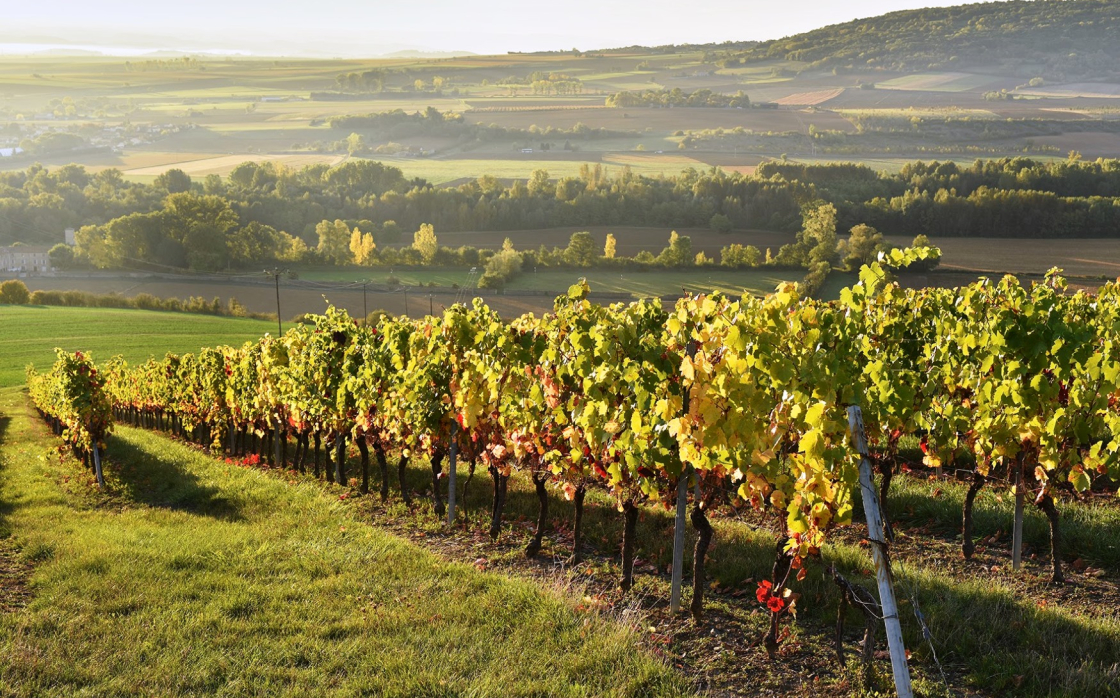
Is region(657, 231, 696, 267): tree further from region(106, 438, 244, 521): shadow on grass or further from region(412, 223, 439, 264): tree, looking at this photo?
region(106, 438, 244, 521): shadow on grass

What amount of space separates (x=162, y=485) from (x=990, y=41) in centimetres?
16131

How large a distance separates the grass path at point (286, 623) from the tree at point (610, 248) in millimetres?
68315

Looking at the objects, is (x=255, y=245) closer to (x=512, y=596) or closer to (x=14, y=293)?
(x=14, y=293)

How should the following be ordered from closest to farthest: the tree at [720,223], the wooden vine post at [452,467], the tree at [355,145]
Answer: the wooden vine post at [452,467], the tree at [720,223], the tree at [355,145]

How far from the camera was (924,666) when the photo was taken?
235 inches

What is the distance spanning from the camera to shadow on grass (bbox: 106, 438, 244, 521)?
1198cm

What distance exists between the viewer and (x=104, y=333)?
176ft

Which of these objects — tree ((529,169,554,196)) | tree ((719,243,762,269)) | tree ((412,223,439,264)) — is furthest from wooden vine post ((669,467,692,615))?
tree ((529,169,554,196))

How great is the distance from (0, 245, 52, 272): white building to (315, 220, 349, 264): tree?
29.7 metres

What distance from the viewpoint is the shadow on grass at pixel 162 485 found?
12.0m

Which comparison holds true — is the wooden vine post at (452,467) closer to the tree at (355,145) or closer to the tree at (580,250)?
the tree at (580,250)

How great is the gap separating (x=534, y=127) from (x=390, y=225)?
61128 millimetres

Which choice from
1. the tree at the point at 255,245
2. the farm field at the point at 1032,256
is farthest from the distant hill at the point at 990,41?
the tree at the point at 255,245

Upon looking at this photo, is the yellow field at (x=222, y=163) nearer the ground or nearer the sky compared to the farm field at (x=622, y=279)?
nearer the sky
